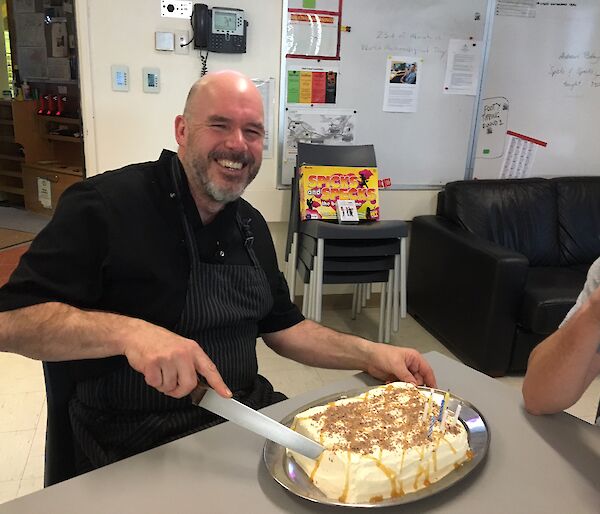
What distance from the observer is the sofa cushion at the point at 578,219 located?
320 cm

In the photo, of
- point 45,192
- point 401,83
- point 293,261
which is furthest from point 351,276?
point 45,192

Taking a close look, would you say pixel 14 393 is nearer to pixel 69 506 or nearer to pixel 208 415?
pixel 208 415

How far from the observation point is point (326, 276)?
2.73m

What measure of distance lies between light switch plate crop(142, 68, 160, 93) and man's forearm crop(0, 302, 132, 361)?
83.6 inches

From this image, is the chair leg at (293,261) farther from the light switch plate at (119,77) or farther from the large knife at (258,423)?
the large knife at (258,423)

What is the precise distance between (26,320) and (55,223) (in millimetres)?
209

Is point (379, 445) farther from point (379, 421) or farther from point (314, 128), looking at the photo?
point (314, 128)

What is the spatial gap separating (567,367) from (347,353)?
1.41ft

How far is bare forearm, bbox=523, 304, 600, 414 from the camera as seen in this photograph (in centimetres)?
94

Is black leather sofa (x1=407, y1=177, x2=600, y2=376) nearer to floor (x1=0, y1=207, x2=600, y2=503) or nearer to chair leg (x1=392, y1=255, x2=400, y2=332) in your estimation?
floor (x1=0, y1=207, x2=600, y2=503)

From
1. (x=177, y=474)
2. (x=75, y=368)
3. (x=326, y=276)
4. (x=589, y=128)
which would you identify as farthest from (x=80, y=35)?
(x=589, y=128)

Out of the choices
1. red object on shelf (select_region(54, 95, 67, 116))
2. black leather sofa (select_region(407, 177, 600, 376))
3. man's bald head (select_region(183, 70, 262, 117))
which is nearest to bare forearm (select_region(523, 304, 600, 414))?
man's bald head (select_region(183, 70, 262, 117))

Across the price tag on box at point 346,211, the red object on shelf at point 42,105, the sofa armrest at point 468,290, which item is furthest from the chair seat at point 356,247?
the red object on shelf at point 42,105

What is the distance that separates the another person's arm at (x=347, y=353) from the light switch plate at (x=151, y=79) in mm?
1984
